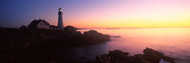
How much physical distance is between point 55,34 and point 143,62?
Answer: 25.2 m

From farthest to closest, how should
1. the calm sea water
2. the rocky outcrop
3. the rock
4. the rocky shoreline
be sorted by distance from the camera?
the calm sea water, the rocky shoreline, the rock, the rocky outcrop

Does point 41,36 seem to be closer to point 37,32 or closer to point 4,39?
point 37,32

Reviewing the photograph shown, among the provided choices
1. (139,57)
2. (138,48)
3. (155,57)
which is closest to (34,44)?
(139,57)

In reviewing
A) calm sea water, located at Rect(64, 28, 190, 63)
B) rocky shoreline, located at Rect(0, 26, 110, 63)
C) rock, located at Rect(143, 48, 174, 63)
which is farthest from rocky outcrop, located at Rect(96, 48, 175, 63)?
rocky shoreline, located at Rect(0, 26, 110, 63)

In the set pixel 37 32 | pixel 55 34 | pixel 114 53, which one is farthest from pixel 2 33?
pixel 114 53

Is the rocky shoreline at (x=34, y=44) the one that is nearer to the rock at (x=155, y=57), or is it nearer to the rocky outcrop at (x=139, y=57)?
the rocky outcrop at (x=139, y=57)

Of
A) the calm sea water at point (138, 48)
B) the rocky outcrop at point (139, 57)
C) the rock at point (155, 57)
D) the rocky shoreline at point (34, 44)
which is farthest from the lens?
the calm sea water at point (138, 48)

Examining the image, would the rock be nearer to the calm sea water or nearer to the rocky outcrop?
the rocky outcrop

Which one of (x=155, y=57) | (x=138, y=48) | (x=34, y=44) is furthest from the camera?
(x=138, y=48)

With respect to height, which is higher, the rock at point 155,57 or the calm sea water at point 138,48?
the rock at point 155,57

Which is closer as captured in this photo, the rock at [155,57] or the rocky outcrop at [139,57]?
the rocky outcrop at [139,57]

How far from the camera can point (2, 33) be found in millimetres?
22188

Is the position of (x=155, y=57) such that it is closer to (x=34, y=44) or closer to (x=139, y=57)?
(x=139, y=57)

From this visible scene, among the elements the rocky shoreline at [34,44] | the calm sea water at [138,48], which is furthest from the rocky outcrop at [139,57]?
the rocky shoreline at [34,44]
